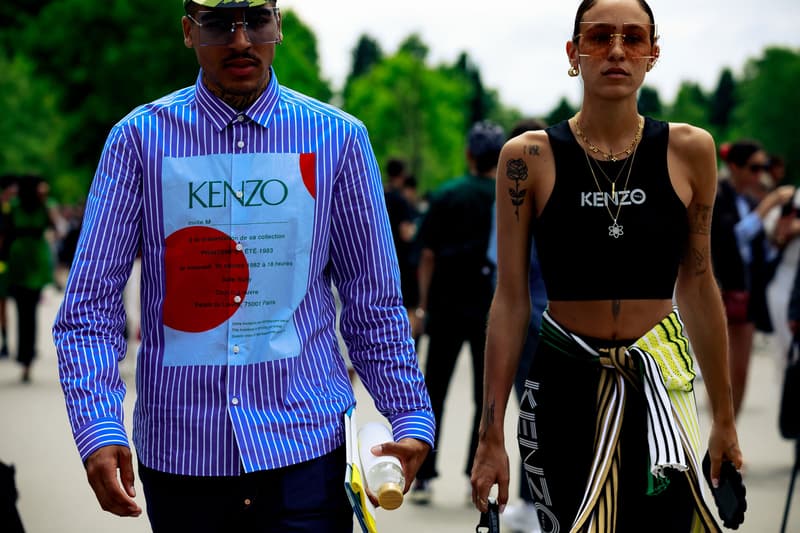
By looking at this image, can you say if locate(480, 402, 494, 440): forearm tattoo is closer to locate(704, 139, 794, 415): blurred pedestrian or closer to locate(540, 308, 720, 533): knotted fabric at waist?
locate(540, 308, 720, 533): knotted fabric at waist

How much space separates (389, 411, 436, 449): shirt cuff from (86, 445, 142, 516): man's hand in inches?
26.4

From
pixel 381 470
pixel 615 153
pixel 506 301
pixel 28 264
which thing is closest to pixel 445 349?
pixel 506 301

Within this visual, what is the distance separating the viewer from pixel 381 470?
3205 mm

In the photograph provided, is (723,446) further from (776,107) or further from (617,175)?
(776,107)

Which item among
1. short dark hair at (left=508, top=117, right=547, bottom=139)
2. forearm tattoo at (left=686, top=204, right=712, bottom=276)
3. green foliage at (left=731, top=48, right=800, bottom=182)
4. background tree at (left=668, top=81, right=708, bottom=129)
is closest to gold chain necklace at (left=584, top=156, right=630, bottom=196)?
forearm tattoo at (left=686, top=204, right=712, bottom=276)

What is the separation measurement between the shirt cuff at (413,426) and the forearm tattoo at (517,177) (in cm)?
87

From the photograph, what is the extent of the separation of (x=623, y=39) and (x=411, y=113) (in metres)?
74.6

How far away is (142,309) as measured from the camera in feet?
11.4

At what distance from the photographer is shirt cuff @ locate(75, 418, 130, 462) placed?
3.19m

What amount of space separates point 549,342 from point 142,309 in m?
1.24

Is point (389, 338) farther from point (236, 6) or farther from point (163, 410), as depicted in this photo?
point (236, 6)

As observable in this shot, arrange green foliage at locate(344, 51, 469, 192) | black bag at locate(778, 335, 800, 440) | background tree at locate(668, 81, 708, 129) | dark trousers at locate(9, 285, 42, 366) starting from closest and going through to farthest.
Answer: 1. black bag at locate(778, 335, 800, 440)
2. dark trousers at locate(9, 285, 42, 366)
3. green foliage at locate(344, 51, 469, 192)
4. background tree at locate(668, 81, 708, 129)

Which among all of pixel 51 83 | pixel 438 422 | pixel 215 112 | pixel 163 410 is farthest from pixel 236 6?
pixel 51 83

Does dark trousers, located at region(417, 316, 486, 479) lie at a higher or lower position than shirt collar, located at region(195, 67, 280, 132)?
lower
